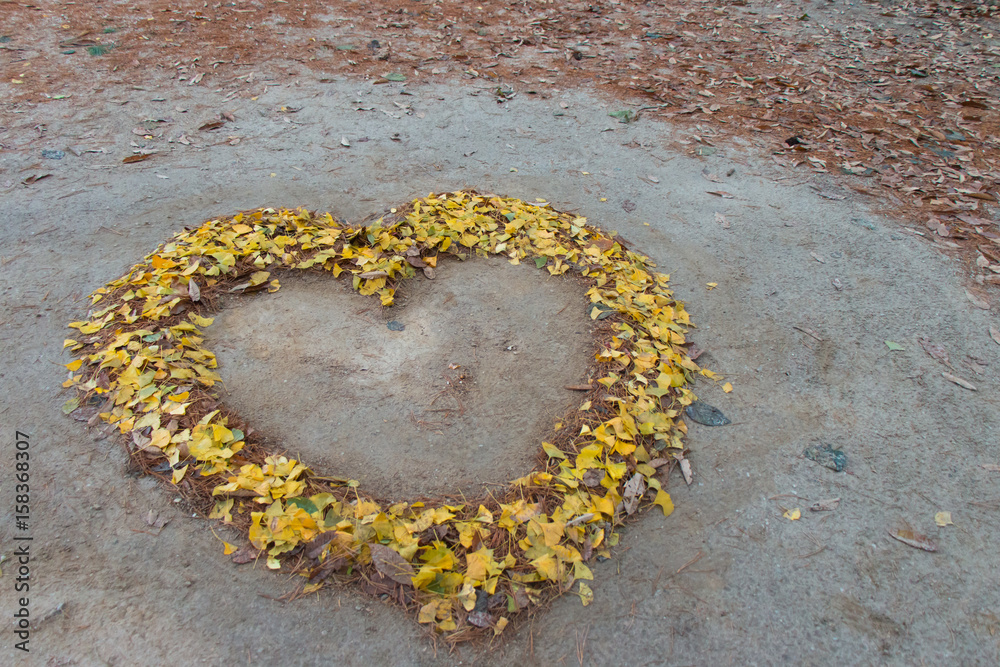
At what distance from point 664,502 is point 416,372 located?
136cm

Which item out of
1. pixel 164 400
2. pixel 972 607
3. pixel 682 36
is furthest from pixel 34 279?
pixel 682 36

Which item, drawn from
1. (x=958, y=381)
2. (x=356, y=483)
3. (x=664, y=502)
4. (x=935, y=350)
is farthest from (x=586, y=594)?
(x=935, y=350)

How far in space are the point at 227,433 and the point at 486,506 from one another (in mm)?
1190

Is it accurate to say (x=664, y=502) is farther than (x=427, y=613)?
Yes

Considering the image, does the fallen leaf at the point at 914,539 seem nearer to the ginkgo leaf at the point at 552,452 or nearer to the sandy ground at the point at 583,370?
the sandy ground at the point at 583,370

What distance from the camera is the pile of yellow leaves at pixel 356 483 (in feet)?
7.01

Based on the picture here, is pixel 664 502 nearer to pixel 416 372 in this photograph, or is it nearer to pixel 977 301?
pixel 416 372

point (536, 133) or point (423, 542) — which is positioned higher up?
point (536, 133)

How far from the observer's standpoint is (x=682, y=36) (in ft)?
23.5

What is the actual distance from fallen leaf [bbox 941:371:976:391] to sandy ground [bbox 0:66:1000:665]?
0.04 m

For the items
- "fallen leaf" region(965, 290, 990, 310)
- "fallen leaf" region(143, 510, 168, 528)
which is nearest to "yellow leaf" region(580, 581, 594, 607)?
"fallen leaf" region(143, 510, 168, 528)

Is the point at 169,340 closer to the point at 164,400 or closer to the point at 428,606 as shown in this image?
the point at 164,400

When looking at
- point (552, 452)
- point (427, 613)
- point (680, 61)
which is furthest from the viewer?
point (680, 61)

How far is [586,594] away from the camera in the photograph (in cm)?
210
